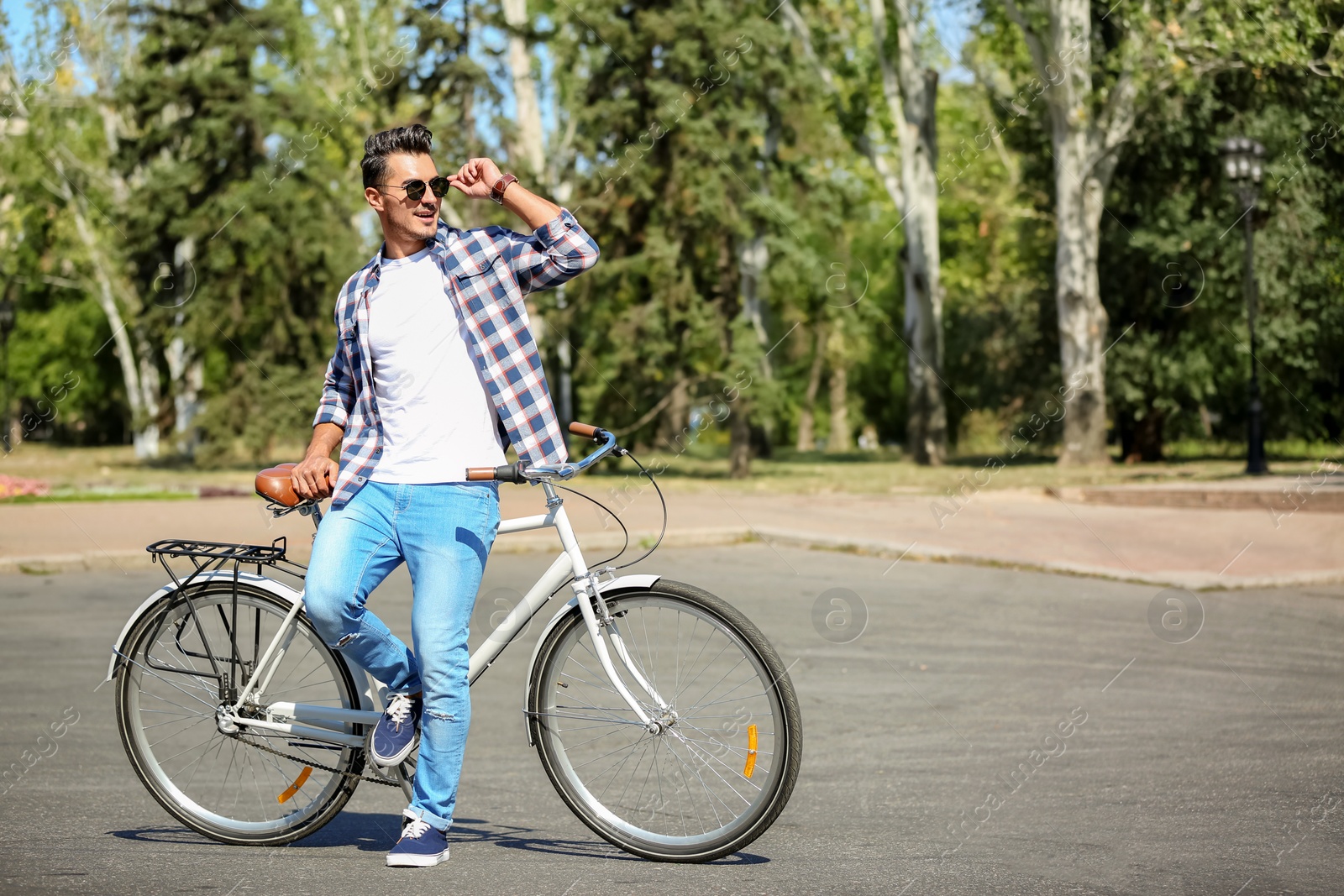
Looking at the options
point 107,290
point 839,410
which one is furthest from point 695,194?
point 839,410

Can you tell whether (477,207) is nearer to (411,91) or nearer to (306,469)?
(411,91)

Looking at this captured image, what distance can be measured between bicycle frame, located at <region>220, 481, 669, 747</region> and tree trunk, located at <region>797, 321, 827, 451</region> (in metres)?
36.7

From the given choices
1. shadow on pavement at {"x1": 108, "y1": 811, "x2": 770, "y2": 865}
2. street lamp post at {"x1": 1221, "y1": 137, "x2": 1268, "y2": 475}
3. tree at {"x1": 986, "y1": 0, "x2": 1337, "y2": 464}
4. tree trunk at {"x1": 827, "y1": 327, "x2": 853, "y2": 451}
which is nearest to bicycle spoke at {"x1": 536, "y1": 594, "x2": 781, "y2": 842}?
shadow on pavement at {"x1": 108, "y1": 811, "x2": 770, "y2": 865}

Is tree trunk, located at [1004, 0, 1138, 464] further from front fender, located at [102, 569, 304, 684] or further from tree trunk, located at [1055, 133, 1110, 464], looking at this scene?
front fender, located at [102, 569, 304, 684]

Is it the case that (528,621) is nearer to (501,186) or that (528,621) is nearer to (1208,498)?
(501,186)

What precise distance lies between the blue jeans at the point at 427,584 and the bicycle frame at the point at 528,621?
12 centimetres

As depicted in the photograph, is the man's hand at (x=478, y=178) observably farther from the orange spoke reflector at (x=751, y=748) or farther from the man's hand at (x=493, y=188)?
the orange spoke reflector at (x=751, y=748)

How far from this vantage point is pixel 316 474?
418cm

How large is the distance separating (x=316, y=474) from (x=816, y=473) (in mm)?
25122

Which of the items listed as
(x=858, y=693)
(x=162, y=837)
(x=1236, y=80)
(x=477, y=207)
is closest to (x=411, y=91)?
(x=477, y=207)

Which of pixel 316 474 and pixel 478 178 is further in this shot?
pixel 316 474

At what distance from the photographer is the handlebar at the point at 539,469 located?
3936 millimetres

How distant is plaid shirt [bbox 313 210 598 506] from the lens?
4105 millimetres

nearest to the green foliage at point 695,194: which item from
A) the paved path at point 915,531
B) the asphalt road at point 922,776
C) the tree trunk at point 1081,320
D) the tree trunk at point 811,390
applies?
the tree trunk at point 1081,320
